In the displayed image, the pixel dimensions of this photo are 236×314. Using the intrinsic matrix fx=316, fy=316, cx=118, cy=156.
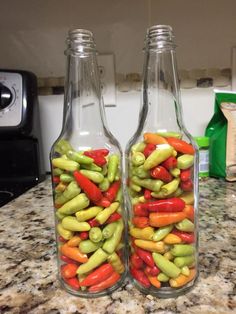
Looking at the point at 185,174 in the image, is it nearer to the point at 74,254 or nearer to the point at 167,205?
the point at 167,205

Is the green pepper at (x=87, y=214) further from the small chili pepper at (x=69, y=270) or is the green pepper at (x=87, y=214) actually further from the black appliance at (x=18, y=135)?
the black appliance at (x=18, y=135)

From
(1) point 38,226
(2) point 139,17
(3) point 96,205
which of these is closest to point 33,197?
(1) point 38,226

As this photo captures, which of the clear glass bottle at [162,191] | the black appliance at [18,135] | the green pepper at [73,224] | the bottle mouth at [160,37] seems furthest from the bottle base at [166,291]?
the black appliance at [18,135]

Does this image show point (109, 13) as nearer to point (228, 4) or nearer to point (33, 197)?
point (228, 4)

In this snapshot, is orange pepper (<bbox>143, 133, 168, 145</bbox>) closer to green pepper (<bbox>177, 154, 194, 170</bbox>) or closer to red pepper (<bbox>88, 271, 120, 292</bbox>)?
green pepper (<bbox>177, 154, 194, 170</bbox>)

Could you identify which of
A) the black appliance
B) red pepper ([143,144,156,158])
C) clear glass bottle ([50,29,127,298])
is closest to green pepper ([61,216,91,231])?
clear glass bottle ([50,29,127,298])

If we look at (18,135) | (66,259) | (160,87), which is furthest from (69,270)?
(18,135)
